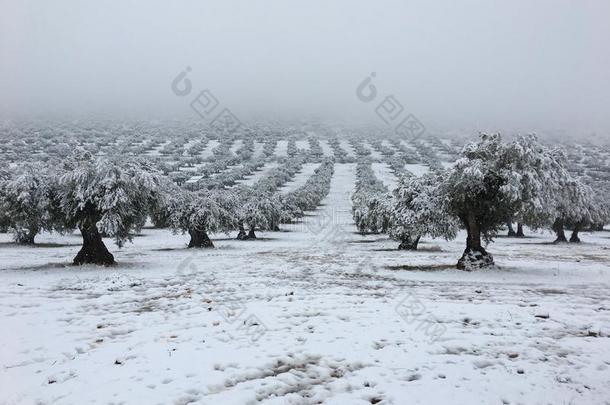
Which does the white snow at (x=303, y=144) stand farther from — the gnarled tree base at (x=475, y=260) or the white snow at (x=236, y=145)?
the gnarled tree base at (x=475, y=260)

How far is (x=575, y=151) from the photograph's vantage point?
135 m

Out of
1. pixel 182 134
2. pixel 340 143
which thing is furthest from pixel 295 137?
pixel 182 134

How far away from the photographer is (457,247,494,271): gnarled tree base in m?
22.1

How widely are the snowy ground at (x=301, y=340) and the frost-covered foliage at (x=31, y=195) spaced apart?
4.37 m

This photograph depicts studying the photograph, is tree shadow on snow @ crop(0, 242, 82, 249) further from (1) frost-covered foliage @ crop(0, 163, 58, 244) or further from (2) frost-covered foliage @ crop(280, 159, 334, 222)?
(2) frost-covered foliage @ crop(280, 159, 334, 222)

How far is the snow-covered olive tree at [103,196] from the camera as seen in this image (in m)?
20.9

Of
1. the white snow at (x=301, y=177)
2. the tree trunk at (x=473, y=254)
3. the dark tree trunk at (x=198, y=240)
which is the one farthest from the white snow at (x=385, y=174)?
the tree trunk at (x=473, y=254)

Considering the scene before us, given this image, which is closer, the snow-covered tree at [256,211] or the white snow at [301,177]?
the snow-covered tree at [256,211]

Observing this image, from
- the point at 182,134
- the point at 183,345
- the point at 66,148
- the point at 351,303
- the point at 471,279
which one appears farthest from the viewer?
the point at 182,134

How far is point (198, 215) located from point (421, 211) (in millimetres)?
17729

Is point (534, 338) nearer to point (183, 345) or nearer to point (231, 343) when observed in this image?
point (231, 343)

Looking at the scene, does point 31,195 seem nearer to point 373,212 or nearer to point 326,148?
point 373,212

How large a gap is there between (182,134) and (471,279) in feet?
461

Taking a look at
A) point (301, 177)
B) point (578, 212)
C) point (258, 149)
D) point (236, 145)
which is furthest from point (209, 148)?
point (578, 212)
